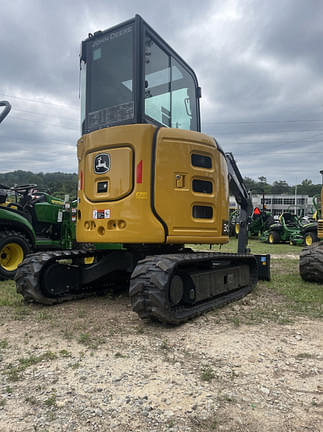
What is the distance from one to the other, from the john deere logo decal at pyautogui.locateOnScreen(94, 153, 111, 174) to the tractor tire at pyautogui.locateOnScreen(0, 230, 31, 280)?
3361 millimetres

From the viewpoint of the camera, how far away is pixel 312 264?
6.65 meters

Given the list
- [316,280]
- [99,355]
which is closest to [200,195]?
[99,355]

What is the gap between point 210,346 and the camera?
3.41m

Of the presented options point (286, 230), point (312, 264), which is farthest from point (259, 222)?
point (312, 264)

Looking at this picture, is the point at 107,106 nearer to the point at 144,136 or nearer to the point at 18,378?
the point at 144,136

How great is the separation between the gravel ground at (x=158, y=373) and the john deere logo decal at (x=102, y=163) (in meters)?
1.78

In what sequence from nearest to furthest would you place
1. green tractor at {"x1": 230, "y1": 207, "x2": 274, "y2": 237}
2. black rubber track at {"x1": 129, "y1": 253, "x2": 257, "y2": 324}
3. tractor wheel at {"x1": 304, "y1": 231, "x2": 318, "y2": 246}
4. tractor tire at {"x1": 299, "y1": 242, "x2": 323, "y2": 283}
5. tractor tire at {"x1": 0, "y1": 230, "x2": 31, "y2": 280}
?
black rubber track at {"x1": 129, "y1": 253, "x2": 257, "y2": 324} < tractor tire at {"x1": 299, "y1": 242, "x2": 323, "y2": 283} < tractor tire at {"x1": 0, "y1": 230, "x2": 31, "y2": 280} < tractor wheel at {"x1": 304, "y1": 231, "x2": 318, "y2": 246} < green tractor at {"x1": 230, "y1": 207, "x2": 274, "y2": 237}

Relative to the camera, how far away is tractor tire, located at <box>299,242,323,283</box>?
6.57m

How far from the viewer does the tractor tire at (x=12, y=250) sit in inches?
279

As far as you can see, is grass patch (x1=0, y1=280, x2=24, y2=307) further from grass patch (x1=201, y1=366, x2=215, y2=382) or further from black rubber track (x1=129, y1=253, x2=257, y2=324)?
grass patch (x1=201, y1=366, x2=215, y2=382)

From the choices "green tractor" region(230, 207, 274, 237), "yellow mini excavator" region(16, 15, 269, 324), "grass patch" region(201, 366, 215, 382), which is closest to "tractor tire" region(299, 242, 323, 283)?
"yellow mini excavator" region(16, 15, 269, 324)

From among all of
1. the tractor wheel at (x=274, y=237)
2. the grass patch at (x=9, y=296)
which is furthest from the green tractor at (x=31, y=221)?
the tractor wheel at (x=274, y=237)

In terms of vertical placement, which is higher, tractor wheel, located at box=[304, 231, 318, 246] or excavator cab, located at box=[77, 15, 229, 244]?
excavator cab, located at box=[77, 15, 229, 244]

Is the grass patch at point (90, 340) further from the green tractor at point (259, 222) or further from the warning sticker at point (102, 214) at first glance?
the green tractor at point (259, 222)
